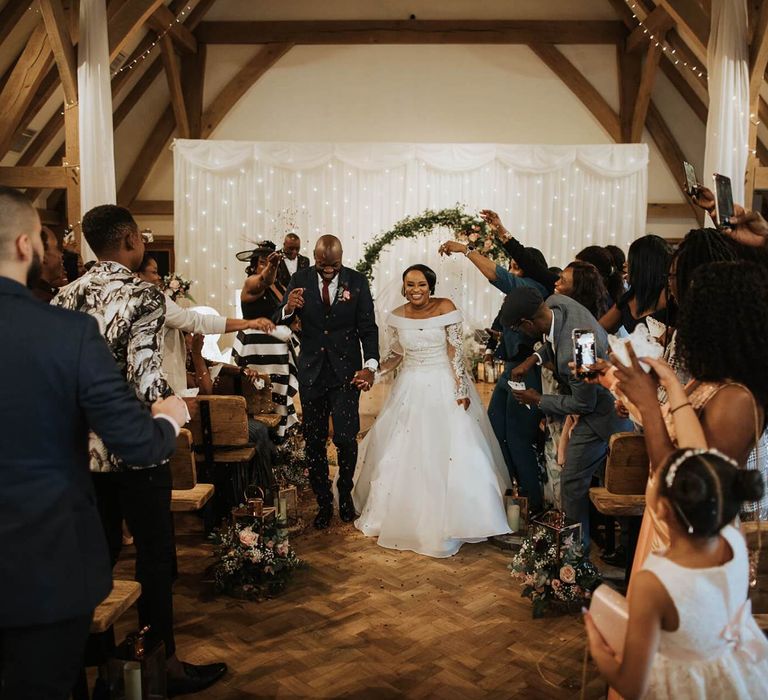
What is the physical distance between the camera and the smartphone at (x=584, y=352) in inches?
88.0

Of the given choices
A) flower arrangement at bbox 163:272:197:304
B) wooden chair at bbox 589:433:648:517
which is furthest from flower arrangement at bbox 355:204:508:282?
wooden chair at bbox 589:433:648:517

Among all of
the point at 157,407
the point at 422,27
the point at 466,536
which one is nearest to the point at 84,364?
the point at 157,407

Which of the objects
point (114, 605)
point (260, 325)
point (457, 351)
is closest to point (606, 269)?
point (457, 351)

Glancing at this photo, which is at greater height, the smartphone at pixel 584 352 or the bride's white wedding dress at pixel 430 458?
the smartphone at pixel 584 352

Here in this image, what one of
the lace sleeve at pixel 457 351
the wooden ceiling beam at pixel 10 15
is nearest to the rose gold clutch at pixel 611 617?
the lace sleeve at pixel 457 351

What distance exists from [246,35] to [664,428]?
33.5 feet

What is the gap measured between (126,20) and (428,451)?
195 inches

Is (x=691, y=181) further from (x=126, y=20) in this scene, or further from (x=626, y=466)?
(x=126, y=20)

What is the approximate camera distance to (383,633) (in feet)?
10.4

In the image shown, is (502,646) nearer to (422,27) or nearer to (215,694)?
(215,694)

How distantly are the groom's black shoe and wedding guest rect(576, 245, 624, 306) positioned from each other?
6.93ft

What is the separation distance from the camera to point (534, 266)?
472 cm

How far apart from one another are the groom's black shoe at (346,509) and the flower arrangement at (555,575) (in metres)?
1.44

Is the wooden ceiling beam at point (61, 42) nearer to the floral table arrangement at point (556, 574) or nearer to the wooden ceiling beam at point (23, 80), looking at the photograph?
the wooden ceiling beam at point (23, 80)
